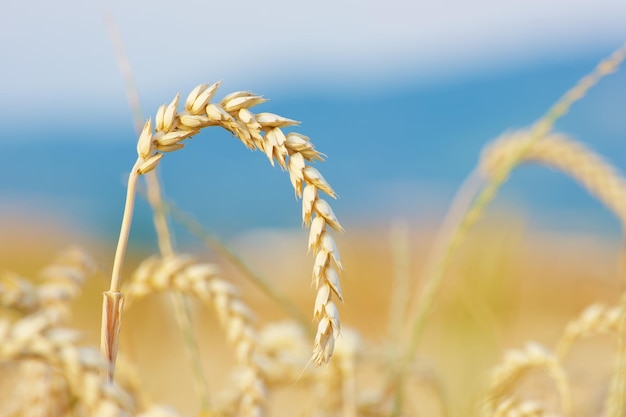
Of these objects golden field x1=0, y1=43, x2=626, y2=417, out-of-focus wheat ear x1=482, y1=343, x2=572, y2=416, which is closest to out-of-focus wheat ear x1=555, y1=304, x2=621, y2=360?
golden field x1=0, y1=43, x2=626, y2=417

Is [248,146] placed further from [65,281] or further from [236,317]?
[65,281]

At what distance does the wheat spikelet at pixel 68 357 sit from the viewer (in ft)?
1.32

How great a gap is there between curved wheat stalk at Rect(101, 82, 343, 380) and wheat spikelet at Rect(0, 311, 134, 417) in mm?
127

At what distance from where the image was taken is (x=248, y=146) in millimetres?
595

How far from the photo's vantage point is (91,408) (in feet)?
1.32

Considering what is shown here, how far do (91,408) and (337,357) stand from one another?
0.90 m

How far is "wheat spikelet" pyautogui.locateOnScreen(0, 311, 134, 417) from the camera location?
0.40 m

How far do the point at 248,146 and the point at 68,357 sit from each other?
0.23 metres

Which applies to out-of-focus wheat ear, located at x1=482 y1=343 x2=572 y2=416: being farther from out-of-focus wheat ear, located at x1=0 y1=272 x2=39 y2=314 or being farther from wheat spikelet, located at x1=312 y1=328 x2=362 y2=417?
out-of-focus wheat ear, located at x1=0 y1=272 x2=39 y2=314

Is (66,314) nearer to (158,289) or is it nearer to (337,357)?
(158,289)

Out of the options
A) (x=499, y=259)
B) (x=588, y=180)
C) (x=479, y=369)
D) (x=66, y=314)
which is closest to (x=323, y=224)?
(x=66, y=314)

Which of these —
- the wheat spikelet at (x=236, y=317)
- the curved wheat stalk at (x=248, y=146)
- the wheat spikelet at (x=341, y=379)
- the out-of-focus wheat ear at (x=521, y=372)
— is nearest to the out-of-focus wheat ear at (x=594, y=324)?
the out-of-focus wheat ear at (x=521, y=372)

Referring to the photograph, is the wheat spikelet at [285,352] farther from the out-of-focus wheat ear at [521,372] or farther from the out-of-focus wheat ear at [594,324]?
the out-of-focus wheat ear at [594,324]

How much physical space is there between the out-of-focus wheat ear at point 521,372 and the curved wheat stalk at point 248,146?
1.76 feet
